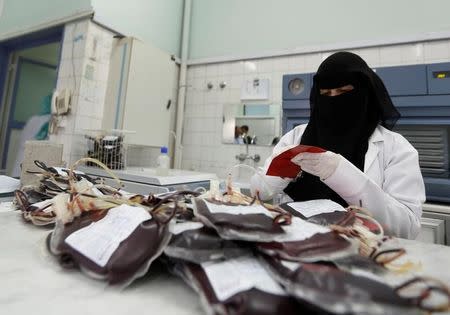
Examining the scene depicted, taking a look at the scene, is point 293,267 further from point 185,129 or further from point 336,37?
point 185,129

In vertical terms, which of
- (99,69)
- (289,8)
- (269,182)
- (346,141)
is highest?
(289,8)

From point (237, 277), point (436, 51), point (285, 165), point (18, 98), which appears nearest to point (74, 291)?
point (237, 277)

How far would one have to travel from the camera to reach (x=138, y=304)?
33 cm

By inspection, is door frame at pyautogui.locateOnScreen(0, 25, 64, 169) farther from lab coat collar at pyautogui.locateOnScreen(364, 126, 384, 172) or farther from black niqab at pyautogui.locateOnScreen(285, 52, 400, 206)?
lab coat collar at pyautogui.locateOnScreen(364, 126, 384, 172)

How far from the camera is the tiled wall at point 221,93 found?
2.09 m

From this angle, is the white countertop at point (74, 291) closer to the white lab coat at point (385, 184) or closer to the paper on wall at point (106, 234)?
the paper on wall at point (106, 234)

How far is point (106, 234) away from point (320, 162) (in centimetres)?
66

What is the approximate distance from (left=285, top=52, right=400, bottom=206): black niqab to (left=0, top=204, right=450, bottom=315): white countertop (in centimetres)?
60

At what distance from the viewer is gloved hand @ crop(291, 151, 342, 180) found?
812 millimetres

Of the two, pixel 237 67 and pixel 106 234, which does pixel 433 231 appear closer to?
pixel 106 234

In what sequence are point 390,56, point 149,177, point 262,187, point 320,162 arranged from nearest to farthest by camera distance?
1. point 320,162
2. point 262,187
3. point 149,177
4. point 390,56

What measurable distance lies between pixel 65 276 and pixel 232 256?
9.9 inches

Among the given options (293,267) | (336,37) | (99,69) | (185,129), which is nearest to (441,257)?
(293,267)

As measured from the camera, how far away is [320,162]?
2.75ft
